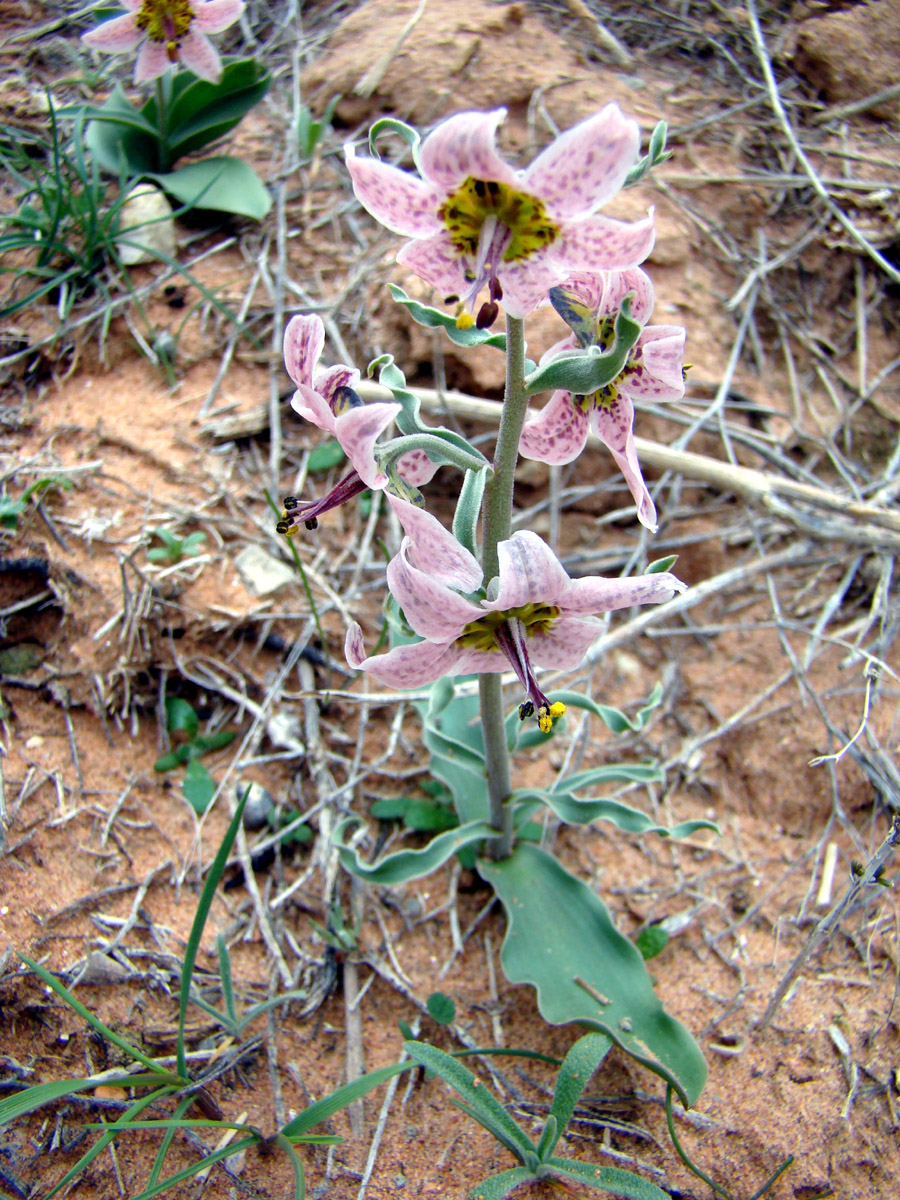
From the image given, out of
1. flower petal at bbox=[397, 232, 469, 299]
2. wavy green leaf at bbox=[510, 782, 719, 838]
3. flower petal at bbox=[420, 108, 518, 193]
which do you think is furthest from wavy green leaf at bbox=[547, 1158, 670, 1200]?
flower petal at bbox=[420, 108, 518, 193]

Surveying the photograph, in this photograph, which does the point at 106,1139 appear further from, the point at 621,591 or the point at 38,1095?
the point at 621,591

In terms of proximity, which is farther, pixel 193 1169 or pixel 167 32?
pixel 167 32

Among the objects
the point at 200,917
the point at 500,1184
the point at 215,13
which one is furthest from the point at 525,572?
the point at 215,13

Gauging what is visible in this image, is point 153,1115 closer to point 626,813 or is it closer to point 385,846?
point 385,846

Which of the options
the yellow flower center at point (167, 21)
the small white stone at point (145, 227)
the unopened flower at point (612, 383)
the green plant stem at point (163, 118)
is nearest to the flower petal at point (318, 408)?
the unopened flower at point (612, 383)

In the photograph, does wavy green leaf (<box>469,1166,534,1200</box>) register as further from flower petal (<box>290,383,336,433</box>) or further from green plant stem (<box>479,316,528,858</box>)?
flower petal (<box>290,383,336,433</box>)
